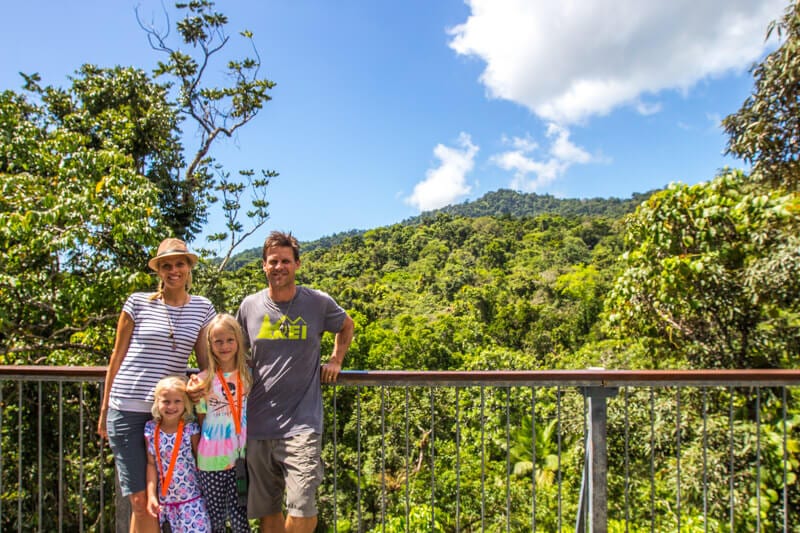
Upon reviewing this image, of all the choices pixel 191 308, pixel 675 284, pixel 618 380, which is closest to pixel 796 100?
pixel 675 284

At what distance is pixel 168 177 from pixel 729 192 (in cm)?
924

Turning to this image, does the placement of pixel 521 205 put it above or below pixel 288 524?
above

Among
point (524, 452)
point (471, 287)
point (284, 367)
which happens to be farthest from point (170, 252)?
point (471, 287)

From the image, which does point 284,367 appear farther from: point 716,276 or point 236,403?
point 716,276

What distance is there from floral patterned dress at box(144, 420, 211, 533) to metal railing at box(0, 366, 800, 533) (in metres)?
0.43

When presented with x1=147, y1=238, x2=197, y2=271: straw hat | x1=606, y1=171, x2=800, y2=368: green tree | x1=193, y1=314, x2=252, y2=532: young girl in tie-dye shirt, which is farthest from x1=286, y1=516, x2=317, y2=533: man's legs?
x1=606, y1=171, x2=800, y2=368: green tree

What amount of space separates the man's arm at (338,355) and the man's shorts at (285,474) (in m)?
0.25

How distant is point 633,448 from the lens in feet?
32.4

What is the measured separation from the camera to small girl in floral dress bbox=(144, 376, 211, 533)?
2.09m

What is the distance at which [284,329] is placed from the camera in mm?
2195

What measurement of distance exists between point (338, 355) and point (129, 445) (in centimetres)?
89

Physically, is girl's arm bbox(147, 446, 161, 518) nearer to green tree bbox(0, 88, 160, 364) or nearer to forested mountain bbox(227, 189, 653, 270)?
green tree bbox(0, 88, 160, 364)

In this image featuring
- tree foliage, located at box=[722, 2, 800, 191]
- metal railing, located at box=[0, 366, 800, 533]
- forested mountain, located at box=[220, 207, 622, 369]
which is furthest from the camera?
forested mountain, located at box=[220, 207, 622, 369]

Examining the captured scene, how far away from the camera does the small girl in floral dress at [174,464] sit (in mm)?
2090
